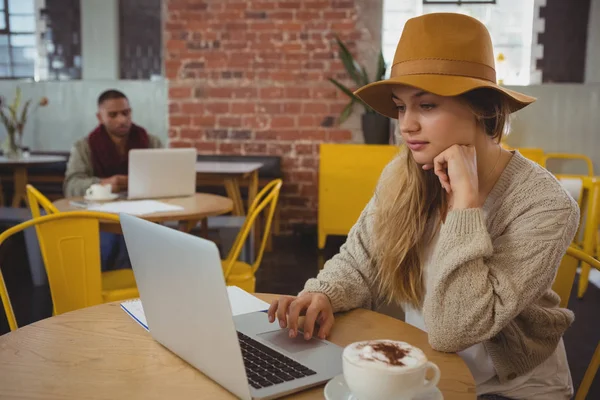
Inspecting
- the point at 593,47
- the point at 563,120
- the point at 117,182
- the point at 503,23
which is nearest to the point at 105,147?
the point at 117,182

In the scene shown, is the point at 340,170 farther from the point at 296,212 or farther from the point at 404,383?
the point at 404,383

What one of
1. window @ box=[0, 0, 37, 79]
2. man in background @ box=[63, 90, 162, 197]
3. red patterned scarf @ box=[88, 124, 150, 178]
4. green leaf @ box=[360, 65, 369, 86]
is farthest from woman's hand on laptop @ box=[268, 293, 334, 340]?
window @ box=[0, 0, 37, 79]

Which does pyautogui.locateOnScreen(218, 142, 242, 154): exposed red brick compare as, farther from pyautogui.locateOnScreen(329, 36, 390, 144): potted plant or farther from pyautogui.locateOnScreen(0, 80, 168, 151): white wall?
pyautogui.locateOnScreen(329, 36, 390, 144): potted plant

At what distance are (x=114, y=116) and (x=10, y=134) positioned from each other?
1684 millimetres

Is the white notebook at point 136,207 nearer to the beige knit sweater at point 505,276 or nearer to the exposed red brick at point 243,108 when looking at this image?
the beige knit sweater at point 505,276

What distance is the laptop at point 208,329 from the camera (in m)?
0.71

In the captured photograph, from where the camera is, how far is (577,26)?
4.93 metres

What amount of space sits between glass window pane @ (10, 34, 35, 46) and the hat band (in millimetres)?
5414

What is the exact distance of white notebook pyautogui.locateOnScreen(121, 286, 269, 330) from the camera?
3.66ft

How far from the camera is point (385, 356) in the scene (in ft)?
2.28

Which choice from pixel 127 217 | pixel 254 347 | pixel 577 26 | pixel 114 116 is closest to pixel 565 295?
pixel 254 347

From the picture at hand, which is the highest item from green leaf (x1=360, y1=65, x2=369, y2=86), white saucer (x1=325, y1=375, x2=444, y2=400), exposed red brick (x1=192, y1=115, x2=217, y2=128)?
green leaf (x1=360, y1=65, x2=369, y2=86)

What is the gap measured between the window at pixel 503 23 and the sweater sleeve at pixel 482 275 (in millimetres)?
4197

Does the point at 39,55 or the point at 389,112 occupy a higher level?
the point at 39,55
